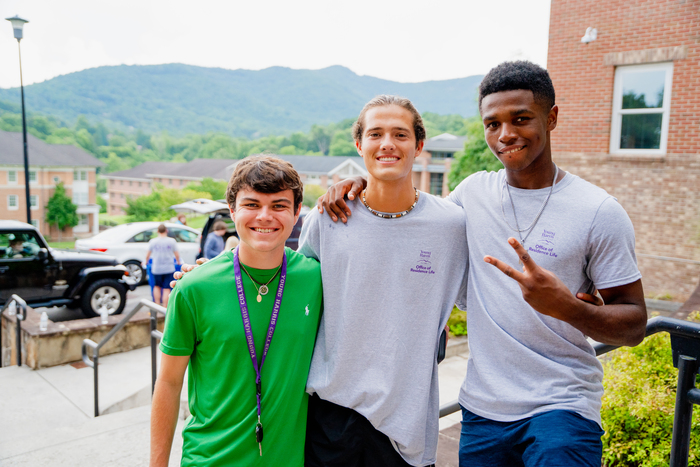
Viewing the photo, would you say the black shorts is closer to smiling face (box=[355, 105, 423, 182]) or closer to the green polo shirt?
the green polo shirt

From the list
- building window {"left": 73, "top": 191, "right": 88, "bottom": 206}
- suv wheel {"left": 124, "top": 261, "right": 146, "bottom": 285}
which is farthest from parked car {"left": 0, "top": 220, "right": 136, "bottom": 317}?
building window {"left": 73, "top": 191, "right": 88, "bottom": 206}

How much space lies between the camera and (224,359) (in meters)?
1.95

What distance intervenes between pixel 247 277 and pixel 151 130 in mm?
186824

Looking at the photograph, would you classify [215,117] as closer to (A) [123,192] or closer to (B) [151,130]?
(B) [151,130]

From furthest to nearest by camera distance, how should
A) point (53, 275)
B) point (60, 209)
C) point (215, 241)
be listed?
1. point (60, 209)
2. point (215, 241)
3. point (53, 275)

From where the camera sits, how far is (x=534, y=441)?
1.83 m

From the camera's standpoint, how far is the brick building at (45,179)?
7119cm

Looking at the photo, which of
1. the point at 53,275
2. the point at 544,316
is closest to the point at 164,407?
the point at 544,316

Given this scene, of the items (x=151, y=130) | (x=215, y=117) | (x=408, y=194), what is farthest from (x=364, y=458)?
(x=215, y=117)

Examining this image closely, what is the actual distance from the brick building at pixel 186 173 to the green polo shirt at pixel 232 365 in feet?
291

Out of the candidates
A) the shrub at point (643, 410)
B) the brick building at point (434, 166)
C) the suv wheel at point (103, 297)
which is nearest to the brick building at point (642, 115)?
the shrub at point (643, 410)

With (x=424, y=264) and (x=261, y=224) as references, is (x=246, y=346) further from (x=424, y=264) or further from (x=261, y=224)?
(x=424, y=264)

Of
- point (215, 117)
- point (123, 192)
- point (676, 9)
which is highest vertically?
point (215, 117)

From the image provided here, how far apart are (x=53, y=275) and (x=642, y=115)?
38.2ft
